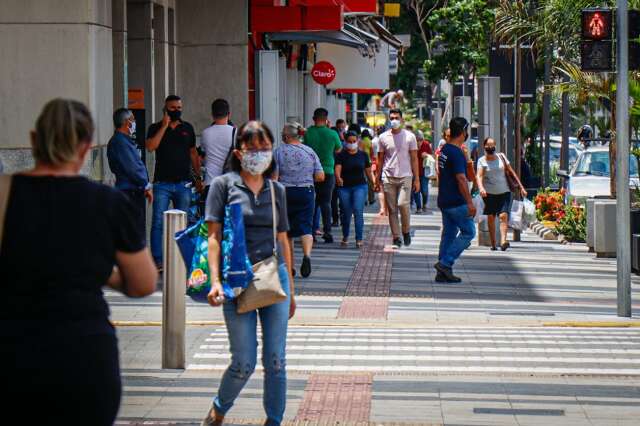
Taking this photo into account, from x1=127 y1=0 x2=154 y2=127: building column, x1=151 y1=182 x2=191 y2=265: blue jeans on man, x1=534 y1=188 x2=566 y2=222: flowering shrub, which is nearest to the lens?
x1=151 y1=182 x2=191 y2=265: blue jeans on man

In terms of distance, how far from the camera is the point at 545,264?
17.6m

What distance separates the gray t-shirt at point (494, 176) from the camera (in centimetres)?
1919

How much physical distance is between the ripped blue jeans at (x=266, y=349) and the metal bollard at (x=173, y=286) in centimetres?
220

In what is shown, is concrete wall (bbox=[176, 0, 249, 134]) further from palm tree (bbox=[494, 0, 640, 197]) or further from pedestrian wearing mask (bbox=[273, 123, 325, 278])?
pedestrian wearing mask (bbox=[273, 123, 325, 278])

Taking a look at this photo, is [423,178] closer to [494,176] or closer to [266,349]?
[494,176]

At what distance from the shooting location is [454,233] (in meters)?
14.8

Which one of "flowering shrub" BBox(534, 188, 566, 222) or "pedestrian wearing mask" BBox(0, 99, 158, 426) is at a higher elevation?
"pedestrian wearing mask" BBox(0, 99, 158, 426)

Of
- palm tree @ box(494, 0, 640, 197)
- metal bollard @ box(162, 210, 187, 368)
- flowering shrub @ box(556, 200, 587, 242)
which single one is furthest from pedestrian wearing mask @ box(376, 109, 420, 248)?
metal bollard @ box(162, 210, 187, 368)

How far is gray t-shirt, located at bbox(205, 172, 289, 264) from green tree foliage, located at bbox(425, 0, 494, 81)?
3095cm

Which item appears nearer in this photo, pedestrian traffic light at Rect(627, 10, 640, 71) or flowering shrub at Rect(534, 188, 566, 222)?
pedestrian traffic light at Rect(627, 10, 640, 71)

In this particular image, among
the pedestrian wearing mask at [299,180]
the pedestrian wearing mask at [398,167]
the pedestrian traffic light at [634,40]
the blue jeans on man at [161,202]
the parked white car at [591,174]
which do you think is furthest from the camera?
the parked white car at [591,174]

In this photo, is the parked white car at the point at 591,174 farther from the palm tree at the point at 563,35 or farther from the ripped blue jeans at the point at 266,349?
the ripped blue jeans at the point at 266,349

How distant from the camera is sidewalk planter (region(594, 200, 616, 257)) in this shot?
18.8m

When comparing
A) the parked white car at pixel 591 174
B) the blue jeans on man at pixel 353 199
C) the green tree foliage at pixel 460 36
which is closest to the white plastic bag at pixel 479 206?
the blue jeans on man at pixel 353 199
